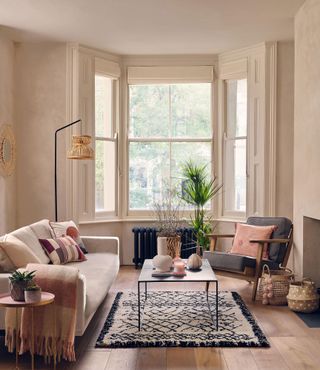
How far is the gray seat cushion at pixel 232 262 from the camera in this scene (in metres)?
5.65

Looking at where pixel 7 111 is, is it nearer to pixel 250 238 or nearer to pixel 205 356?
pixel 250 238

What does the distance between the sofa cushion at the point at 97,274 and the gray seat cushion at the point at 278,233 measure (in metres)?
1.66

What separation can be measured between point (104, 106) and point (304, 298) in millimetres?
4050

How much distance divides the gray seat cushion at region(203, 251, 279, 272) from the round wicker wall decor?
2.69 meters

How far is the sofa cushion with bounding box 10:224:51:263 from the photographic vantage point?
4.72 meters

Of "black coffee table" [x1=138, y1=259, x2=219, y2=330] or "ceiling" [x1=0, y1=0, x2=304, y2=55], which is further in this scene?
"ceiling" [x1=0, y1=0, x2=304, y2=55]

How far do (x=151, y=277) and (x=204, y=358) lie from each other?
983 millimetres

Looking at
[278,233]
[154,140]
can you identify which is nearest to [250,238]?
[278,233]

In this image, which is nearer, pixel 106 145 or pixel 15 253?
pixel 15 253

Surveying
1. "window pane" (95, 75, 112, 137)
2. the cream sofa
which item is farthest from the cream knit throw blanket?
"window pane" (95, 75, 112, 137)

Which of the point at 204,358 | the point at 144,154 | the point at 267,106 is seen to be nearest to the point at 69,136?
the point at 144,154

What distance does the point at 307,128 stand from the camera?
5.43 metres

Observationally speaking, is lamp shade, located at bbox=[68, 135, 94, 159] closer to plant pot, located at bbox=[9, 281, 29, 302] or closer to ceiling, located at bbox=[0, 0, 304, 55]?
ceiling, located at bbox=[0, 0, 304, 55]

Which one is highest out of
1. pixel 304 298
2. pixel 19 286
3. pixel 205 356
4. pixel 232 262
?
pixel 19 286
